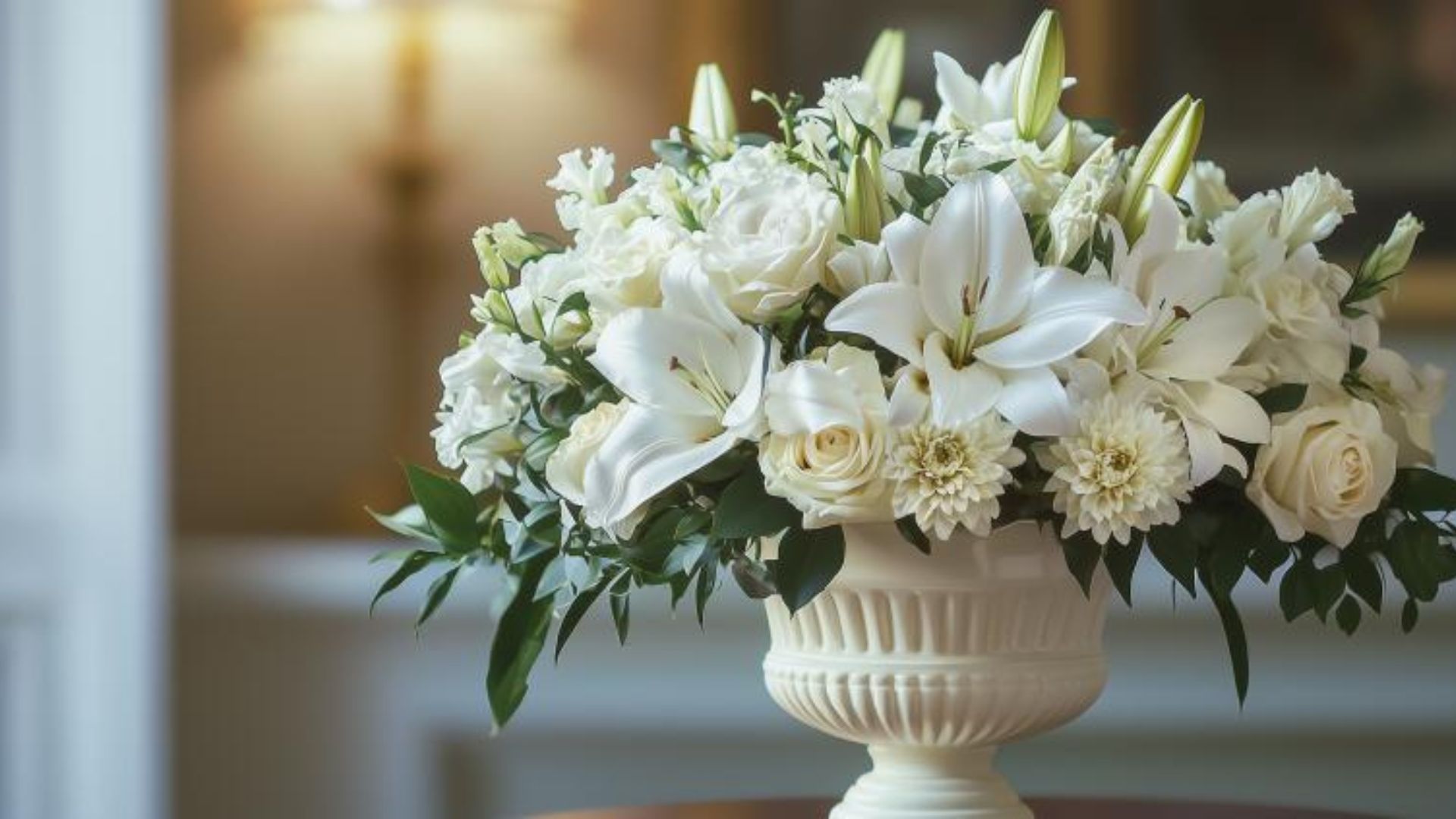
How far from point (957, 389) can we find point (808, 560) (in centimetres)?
12

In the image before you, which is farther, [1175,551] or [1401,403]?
[1401,403]

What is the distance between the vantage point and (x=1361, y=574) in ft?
3.97

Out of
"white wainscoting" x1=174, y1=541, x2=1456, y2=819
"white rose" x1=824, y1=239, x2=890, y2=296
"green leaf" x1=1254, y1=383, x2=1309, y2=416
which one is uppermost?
Answer: "white rose" x1=824, y1=239, x2=890, y2=296

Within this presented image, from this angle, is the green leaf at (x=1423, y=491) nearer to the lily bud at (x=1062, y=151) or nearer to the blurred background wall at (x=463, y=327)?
the lily bud at (x=1062, y=151)

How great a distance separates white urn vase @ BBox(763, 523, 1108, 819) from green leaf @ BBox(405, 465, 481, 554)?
0.19 m

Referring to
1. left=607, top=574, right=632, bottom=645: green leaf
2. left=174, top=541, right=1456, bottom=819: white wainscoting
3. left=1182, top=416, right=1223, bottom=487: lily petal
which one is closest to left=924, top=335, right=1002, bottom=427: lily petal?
left=1182, top=416, right=1223, bottom=487: lily petal

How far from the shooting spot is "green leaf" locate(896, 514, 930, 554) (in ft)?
3.70

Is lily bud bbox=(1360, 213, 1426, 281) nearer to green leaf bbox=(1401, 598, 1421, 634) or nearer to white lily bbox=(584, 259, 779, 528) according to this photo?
green leaf bbox=(1401, 598, 1421, 634)

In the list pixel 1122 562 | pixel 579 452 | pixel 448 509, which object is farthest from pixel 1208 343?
pixel 448 509

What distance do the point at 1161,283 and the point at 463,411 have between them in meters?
0.40

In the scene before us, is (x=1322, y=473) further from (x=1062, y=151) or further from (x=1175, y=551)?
(x=1062, y=151)

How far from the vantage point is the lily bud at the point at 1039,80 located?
124 centimetres

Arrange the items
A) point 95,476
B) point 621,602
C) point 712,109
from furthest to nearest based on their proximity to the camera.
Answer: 1. point 95,476
2. point 712,109
3. point 621,602

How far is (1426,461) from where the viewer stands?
1.25 m
